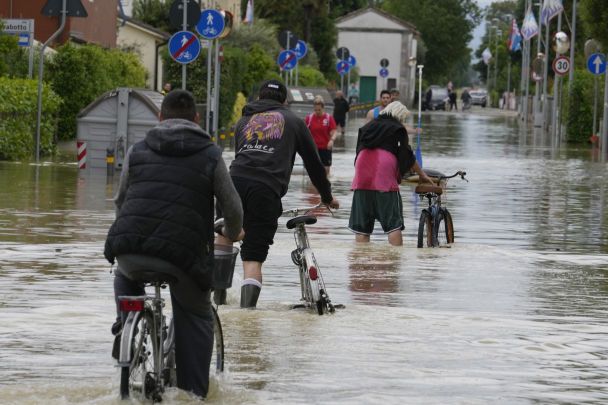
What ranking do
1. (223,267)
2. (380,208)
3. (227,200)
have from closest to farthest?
(227,200), (223,267), (380,208)

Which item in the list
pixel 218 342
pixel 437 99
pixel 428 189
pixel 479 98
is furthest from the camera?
pixel 479 98

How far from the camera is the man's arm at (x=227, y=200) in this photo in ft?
24.3

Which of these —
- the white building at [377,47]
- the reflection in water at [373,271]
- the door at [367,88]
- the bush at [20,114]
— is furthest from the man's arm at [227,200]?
the door at [367,88]

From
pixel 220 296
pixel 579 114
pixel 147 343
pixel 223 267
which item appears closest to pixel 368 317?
pixel 220 296

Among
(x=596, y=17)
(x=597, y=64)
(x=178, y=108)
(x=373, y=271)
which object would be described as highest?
(x=596, y=17)

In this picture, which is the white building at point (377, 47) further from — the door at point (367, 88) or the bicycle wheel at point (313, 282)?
the bicycle wheel at point (313, 282)

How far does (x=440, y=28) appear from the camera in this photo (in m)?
147

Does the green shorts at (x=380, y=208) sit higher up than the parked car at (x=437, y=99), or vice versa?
the parked car at (x=437, y=99)

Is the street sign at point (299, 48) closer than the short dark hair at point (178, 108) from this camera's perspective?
No

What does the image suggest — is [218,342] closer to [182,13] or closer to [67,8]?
[182,13]

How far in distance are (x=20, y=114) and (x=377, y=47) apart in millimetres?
101653

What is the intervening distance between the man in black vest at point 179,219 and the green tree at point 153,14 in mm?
55795

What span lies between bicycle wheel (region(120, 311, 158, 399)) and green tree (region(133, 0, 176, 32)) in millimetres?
56227

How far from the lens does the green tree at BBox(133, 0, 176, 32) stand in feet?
206
